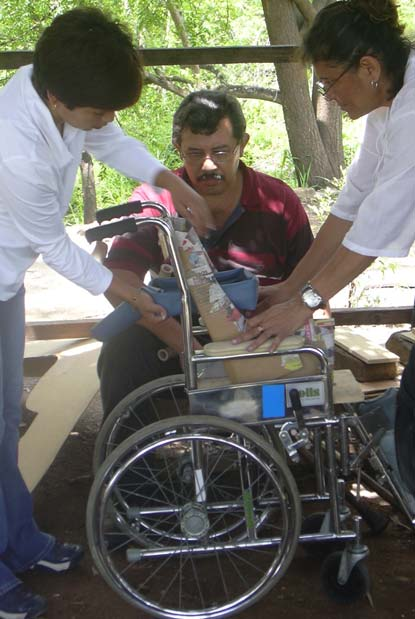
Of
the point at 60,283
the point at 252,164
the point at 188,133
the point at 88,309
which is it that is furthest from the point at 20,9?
the point at 188,133

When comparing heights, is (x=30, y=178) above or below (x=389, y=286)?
above

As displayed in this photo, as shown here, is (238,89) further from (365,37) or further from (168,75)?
(365,37)

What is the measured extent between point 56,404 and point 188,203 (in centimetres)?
149

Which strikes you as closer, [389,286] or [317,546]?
[317,546]

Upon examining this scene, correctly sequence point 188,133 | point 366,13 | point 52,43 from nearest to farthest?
point 52,43, point 366,13, point 188,133

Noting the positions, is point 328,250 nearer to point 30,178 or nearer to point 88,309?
point 30,178

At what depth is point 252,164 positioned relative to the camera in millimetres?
11125

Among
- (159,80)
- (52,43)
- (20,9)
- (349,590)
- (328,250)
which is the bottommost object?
(349,590)

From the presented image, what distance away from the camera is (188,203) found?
8.44 ft

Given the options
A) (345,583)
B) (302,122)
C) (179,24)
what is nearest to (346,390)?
(345,583)

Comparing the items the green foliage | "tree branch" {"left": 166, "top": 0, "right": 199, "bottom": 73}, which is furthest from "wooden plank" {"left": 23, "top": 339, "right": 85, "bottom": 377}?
"tree branch" {"left": 166, "top": 0, "right": 199, "bottom": 73}

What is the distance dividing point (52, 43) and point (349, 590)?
5.87 feet

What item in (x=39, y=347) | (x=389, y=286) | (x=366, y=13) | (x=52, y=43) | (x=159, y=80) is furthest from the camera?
(x=159, y=80)

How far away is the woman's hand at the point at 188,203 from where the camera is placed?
8.40 ft
